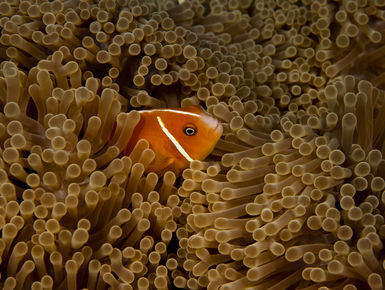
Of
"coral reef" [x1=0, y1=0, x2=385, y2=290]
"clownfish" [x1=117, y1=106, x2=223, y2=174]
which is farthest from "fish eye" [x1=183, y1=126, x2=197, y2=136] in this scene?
"coral reef" [x1=0, y1=0, x2=385, y2=290]

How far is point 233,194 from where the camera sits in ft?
4.52

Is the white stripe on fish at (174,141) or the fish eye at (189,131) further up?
the fish eye at (189,131)

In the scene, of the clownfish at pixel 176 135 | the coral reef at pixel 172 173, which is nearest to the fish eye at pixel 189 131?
the clownfish at pixel 176 135

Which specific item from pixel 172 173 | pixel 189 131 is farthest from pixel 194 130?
pixel 172 173

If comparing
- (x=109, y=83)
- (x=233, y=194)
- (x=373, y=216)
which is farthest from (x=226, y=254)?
(x=109, y=83)

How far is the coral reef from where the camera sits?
1.24 m

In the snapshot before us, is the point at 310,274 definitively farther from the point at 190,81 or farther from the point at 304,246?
the point at 190,81

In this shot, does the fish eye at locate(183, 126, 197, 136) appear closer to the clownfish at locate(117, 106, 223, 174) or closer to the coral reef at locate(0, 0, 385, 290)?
the clownfish at locate(117, 106, 223, 174)

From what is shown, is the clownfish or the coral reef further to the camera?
the clownfish

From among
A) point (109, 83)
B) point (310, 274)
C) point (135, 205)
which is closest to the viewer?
point (310, 274)

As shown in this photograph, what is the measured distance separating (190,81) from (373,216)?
0.80 m

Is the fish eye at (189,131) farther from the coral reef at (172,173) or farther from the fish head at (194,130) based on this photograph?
the coral reef at (172,173)

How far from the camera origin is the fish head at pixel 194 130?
1.47 meters

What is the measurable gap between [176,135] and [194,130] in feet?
0.24
